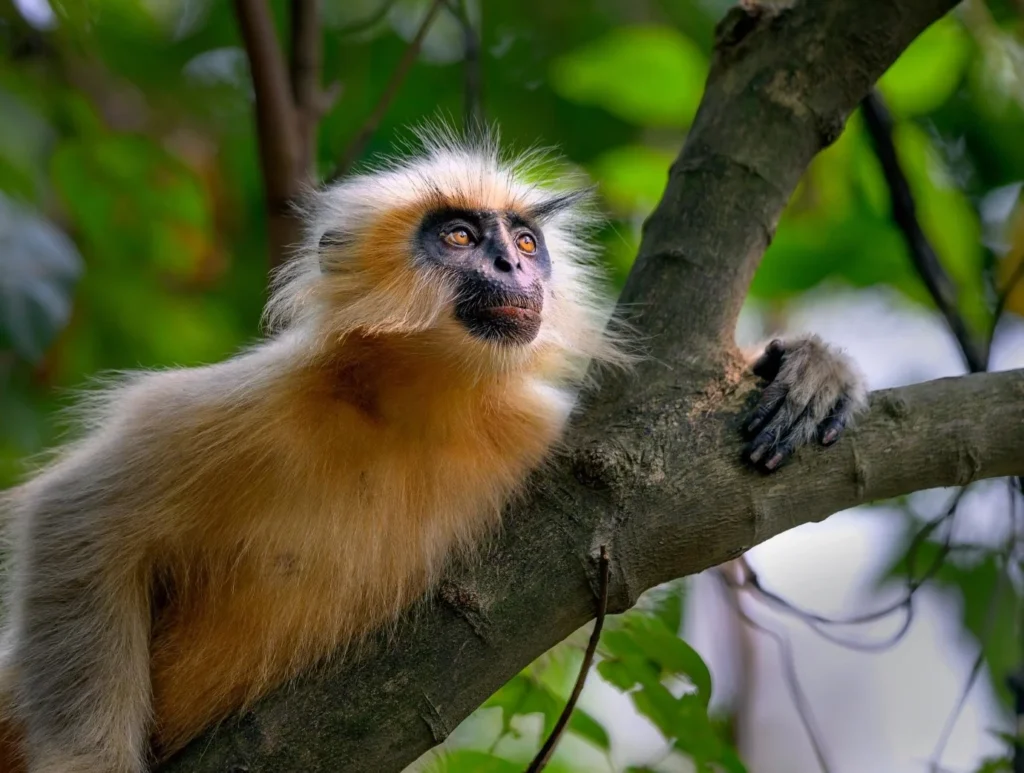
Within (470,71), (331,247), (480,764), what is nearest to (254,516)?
(480,764)

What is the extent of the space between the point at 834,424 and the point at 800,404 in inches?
3.3

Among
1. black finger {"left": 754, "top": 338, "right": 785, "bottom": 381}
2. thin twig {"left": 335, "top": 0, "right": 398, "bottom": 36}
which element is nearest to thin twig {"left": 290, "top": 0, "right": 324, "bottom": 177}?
thin twig {"left": 335, "top": 0, "right": 398, "bottom": 36}

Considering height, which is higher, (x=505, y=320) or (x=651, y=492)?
(x=505, y=320)

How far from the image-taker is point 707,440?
218cm

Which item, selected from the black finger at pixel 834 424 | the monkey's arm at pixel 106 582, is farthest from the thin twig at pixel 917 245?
the monkey's arm at pixel 106 582

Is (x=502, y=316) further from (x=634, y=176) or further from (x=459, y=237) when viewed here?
(x=634, y=176)

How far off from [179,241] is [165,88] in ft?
2.01

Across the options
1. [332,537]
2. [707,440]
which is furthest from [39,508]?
[707,440]

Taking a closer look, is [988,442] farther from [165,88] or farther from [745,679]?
[165,88]

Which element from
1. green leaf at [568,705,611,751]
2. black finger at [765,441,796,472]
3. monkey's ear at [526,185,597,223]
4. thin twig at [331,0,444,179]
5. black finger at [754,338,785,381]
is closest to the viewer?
black finger at [765,441,796,472]

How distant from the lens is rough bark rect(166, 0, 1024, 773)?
6.67 feet

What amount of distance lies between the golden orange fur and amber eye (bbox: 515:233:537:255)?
250 millimetres

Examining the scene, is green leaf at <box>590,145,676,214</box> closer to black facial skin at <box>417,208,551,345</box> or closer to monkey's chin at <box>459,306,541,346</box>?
black facial skin at <box>417,208,551,345</box>

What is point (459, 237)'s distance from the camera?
9.20ft
